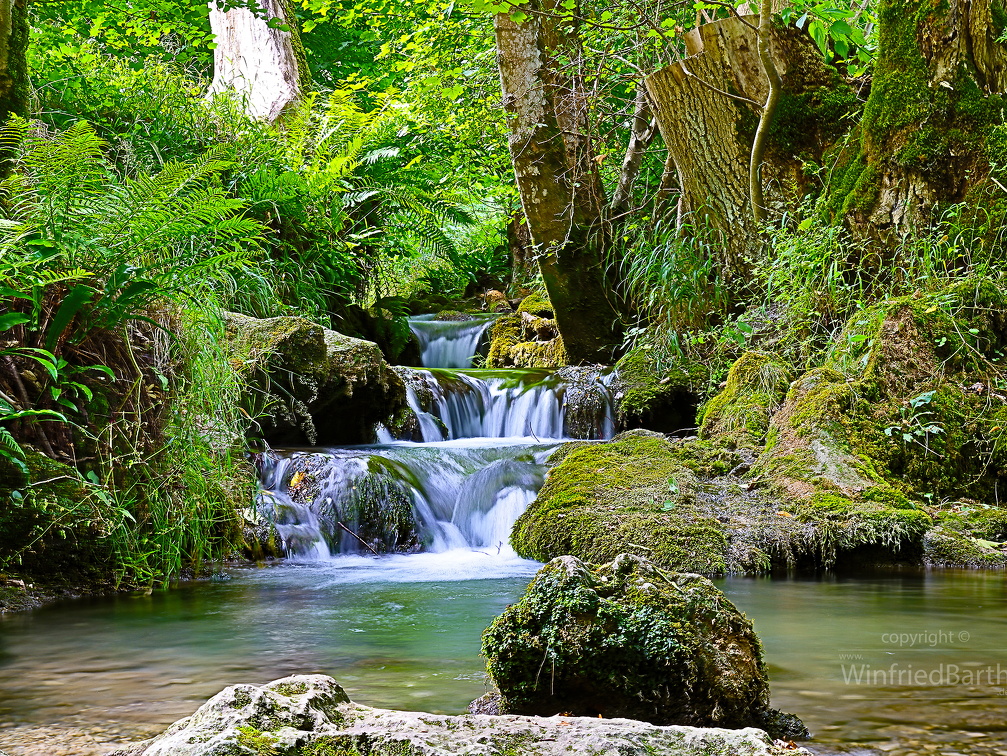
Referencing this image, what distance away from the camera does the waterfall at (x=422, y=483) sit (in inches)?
222

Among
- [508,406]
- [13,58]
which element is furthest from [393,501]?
[13,58]

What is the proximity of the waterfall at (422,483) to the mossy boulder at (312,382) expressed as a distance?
351 millimetres

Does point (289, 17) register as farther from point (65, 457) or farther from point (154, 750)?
point (154, 750)

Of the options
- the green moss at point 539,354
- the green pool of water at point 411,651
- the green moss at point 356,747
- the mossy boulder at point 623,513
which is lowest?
the green pool of water at point 411,651

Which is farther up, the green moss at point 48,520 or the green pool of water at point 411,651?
the green moss at point 48,520

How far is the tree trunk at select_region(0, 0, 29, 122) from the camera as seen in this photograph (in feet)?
14.9

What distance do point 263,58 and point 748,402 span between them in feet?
31.0

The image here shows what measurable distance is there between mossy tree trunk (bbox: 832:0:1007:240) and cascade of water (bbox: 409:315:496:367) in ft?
21.3

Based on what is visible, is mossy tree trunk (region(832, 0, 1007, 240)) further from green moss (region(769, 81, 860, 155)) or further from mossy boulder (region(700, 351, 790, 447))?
mossy boulder (region(700, 351, 790, 447))

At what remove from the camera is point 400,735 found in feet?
4.75

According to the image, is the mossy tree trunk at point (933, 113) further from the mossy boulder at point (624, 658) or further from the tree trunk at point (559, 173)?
the mossy boulder at point (624, 658)

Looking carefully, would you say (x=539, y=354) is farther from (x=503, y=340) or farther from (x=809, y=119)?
(x=809, y=119)

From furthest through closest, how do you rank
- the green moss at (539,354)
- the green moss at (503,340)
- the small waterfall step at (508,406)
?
the green moss at (503,340) → the green moss at (539,354) → the small waterfall step at (508,406)

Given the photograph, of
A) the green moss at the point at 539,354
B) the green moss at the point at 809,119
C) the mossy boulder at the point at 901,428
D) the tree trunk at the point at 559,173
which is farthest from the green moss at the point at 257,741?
the green moss at the point at 539,354
